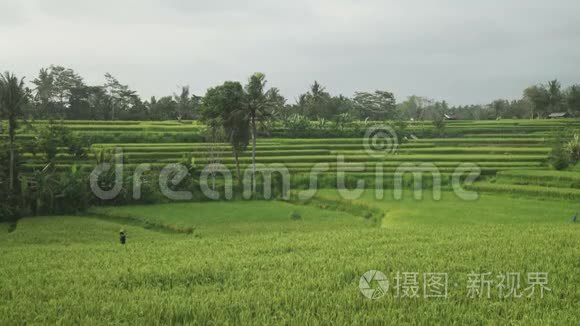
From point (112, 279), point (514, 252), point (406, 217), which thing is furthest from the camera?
point (406, 217)

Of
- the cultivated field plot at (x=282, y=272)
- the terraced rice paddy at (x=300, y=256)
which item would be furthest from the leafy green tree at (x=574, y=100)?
the cultivated field plot at (x=282, y=272)

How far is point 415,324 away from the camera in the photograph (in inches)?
309

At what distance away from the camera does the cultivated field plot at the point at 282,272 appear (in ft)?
27.2

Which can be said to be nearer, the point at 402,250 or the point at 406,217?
the point at 402,250

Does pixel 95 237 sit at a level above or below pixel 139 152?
below

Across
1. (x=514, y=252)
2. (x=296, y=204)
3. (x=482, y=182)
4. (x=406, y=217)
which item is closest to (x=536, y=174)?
(x=482, y=182)

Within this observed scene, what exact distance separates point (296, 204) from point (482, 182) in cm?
1046

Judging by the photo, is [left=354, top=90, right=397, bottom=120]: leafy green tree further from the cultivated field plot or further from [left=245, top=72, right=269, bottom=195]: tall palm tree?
the cultivated field plot

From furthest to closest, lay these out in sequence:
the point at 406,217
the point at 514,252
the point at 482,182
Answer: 1. the point at 482,182
2. the point at 406,217
3. the point at 514,252

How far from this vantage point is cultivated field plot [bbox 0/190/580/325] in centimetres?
828

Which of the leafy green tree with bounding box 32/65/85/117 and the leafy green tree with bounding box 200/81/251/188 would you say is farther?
the leafy green tree with bounding box 32/65/85/117

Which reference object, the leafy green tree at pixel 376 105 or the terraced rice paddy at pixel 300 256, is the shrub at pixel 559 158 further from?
the leafy green tree at pixel 376 105

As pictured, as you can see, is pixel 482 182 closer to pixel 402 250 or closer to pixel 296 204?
pixel 296 204

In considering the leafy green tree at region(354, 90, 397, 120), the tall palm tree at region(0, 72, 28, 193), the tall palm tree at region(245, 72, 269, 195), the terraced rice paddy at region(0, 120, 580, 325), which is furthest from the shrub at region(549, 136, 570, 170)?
the leafy green tree at region(354, 90, 397, 120)
